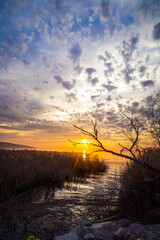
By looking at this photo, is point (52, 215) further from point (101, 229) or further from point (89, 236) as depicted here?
point (89, 236)

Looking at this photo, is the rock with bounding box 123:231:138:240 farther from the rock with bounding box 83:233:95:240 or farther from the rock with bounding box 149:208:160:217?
the rock with bounding box 149:208:160:217

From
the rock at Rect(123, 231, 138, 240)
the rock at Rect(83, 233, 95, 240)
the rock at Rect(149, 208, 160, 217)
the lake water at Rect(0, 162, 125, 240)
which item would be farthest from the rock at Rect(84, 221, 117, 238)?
the rock at Rect(149, 208, 160, 217)

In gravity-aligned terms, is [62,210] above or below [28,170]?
below

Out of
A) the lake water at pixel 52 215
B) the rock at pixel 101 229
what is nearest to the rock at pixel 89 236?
the rock at pixel 101 229

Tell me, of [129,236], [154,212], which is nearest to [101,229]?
[129,236]

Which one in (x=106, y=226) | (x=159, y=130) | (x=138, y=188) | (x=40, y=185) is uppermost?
(x=159, y=130)

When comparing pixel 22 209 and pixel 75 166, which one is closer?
pixel 22 209

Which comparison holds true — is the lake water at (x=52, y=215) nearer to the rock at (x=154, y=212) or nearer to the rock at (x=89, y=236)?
the rock at (x=89, y=236)

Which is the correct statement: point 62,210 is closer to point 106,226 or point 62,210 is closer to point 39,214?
point 39,214

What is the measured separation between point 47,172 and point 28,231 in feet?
20.7

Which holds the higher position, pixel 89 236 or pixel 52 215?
pixel 89 236

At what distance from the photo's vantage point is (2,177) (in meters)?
6.62

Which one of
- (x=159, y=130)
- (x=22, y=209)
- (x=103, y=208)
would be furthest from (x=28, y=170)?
(x=159, y=130)

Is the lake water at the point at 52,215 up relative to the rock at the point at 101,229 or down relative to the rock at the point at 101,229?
down
